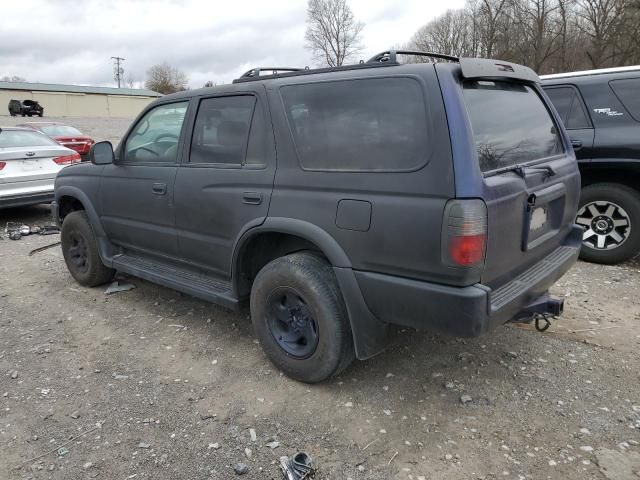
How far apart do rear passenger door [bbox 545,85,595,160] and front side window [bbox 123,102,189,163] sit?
13.3 feet

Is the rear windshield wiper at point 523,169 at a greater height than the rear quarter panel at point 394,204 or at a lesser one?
greater

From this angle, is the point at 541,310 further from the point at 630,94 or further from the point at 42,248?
the point at 42,248

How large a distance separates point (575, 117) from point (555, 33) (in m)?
39.1

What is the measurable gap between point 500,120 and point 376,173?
813mm

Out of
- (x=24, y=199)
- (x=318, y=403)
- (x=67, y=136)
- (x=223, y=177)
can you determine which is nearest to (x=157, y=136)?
(x=223, y=177)

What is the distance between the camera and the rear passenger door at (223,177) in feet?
10.4

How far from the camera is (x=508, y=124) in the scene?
113 inches

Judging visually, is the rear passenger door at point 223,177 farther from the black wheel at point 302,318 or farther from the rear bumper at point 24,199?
the rear bumper at point 24,199

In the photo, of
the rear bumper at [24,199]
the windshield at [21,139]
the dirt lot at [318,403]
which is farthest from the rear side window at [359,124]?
the windshield at [21,139]

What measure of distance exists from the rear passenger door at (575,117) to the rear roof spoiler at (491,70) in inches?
93.5

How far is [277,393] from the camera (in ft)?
10.2

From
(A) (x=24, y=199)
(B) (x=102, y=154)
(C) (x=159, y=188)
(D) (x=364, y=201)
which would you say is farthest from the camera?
(A) (x=24, y=199)

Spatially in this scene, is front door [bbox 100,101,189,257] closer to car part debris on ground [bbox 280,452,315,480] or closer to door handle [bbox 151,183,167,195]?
door handle [bbox 151,183,167,195]

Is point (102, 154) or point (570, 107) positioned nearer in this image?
point (102, 154)
